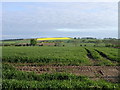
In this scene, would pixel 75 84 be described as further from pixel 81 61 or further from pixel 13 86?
pixel 81 61

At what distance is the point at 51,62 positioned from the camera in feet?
60.3

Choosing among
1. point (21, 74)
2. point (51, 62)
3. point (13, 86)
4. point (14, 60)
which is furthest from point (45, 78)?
point (14, 60)

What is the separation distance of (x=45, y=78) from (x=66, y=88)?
239 centimetres

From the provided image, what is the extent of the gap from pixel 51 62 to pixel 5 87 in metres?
9.62

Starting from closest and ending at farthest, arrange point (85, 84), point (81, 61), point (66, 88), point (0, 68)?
1. point (66, 88)
2. point (85, 84)
3. point (0, 68)
4. point (81, 61)

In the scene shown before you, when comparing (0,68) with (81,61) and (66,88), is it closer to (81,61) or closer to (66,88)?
(66,88)

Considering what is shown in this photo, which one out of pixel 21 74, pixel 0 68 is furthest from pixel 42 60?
pixel 21 74

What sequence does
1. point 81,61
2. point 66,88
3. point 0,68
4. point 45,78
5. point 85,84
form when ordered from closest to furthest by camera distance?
point 66,88
point 85,84
point 45,78
point 0,68
point 81,61

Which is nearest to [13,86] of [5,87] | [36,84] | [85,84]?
[5,87]

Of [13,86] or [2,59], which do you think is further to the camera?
[2,59]

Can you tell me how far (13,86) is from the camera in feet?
29.5

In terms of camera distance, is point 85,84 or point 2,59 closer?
point 85,84

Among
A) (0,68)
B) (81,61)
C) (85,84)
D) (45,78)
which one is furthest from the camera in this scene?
(81,61)

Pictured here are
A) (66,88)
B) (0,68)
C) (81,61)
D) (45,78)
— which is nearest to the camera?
(66,88)
